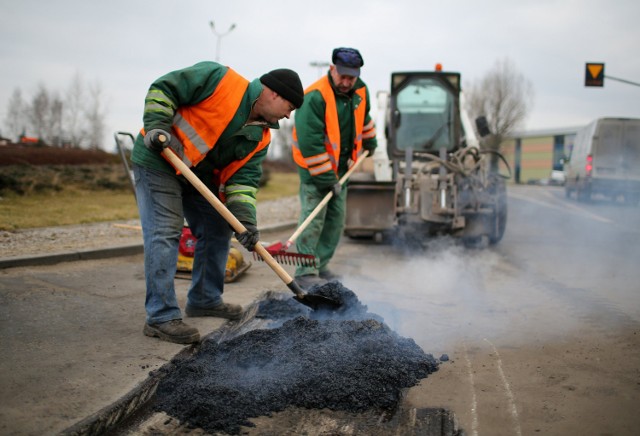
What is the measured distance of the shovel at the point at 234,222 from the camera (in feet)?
10.8

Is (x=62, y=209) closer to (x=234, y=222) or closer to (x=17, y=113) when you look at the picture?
(x=234, y=222)

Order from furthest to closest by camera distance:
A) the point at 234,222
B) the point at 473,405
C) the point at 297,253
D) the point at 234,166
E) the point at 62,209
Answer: the point at 62,209 < the point at 297,253 < the point at 234,166 < the point at 234,222 < the point at 473,405

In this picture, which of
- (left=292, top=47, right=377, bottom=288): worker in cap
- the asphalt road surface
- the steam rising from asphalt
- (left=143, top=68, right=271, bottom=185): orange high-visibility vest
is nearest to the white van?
the steam rising from asphalt

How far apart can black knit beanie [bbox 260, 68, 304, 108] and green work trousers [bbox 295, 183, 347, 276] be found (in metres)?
1.88

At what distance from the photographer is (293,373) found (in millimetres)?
2859

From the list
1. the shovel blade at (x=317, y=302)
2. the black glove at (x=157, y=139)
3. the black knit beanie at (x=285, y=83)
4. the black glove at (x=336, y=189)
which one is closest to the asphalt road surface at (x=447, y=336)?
the shovel blade at (x=317, y=302)

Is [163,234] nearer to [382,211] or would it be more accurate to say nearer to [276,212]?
[382,211]

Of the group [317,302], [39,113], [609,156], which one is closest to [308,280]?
[317,302]

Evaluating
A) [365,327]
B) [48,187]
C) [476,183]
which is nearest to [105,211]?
[48,187]

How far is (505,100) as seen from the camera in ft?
162

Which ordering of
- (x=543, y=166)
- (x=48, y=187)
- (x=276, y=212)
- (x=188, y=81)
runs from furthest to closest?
(x=543, y=166) < (x=276, y=212) < (x=48, y=187) < (x=188, y=81)

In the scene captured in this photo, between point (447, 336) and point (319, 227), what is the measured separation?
1856mm

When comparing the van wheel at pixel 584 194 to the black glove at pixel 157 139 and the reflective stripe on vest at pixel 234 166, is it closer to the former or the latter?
the reflective stripe on vest at pixel 234 166

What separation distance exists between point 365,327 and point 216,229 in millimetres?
1196
